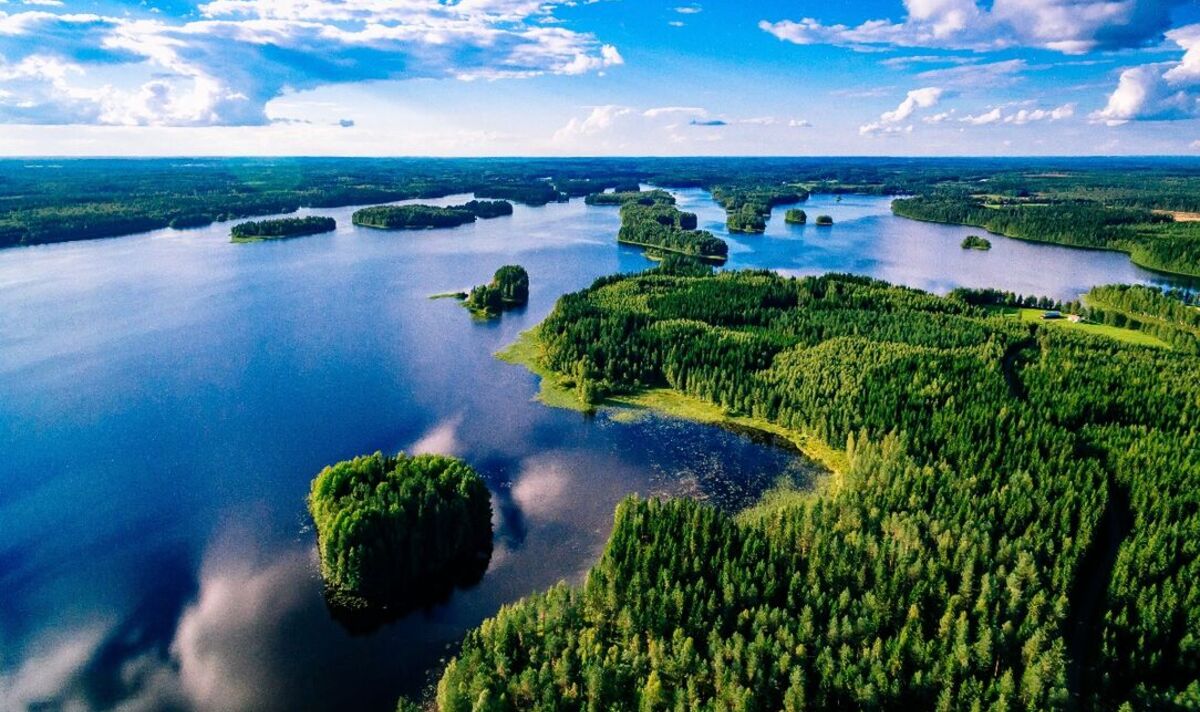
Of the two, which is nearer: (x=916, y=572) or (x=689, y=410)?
(x=916, y=572)

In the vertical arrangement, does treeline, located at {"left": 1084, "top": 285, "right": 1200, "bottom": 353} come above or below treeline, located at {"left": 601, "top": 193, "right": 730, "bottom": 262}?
below

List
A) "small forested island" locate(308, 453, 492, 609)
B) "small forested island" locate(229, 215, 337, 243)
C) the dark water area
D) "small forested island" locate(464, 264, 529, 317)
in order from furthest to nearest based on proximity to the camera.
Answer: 1. "small forested island" locate(229, 215, 337, 243)
2. "small forested island" locate(464, 264, 529, 317)
3. "small forested island" locate(308, 453, 492, 609)
4. the dark water area

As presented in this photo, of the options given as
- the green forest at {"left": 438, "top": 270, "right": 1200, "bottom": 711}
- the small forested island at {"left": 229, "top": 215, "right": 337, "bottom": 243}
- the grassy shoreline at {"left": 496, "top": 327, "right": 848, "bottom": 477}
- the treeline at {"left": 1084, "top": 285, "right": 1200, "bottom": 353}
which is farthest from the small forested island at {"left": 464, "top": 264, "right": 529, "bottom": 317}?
the treeline at {"left": 1084, "top": 285, "right": 1200, "bottom": 353}

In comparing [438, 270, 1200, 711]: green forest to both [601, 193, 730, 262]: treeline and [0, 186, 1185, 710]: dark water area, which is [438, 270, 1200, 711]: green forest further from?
[601, 193, 730, 262]: treeline

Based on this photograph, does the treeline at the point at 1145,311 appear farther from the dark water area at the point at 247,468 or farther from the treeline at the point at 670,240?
the dark water area at the point at 247,468

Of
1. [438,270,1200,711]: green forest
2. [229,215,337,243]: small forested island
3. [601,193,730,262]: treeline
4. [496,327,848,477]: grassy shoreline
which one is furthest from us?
[229,215,337,243]: small forested island

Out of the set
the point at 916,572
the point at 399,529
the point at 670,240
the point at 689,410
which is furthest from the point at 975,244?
the point at 399,529

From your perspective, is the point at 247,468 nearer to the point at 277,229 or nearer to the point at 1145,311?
the point at 1145,311
